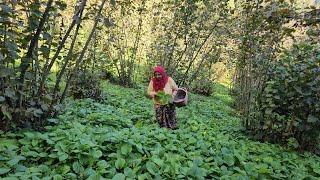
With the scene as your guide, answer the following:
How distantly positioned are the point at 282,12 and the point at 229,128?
438cm

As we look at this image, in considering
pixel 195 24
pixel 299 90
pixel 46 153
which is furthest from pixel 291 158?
pixel 195 24

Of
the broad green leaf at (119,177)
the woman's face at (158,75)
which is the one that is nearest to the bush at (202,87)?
the woman's face at (158,75)

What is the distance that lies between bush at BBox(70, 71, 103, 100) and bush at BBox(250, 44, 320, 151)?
437 cm

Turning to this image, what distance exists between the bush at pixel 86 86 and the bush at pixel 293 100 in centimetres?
437

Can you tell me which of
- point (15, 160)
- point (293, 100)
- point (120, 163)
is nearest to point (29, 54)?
point (15, 160)

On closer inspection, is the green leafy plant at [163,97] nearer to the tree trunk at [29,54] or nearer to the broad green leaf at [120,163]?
the tree trunk at [29,54]

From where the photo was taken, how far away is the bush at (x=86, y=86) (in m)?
9.83

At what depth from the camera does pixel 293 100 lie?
7.01m

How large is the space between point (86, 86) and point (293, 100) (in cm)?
535

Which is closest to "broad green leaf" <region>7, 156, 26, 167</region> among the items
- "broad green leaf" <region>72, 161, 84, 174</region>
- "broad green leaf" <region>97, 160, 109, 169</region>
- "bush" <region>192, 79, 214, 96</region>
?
"broad green leaf" <region>72, 161, 84, 174</region>

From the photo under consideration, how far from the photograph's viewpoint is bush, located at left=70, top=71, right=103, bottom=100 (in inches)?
387

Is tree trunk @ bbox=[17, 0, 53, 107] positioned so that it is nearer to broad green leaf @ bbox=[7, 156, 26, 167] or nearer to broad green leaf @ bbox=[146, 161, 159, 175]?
broad green leaf @ bbox=[7, 156, 26, 167]

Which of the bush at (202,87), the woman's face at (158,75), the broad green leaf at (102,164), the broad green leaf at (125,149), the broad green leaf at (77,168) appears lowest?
the broad green leaf at (77,168)

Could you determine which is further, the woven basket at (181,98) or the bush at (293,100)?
the woven basket at (181,98)
